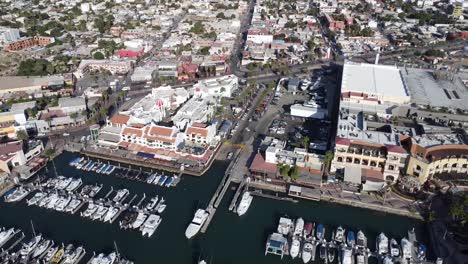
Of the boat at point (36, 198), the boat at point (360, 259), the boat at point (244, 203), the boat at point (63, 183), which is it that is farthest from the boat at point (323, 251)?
the boat at point (36, 198)

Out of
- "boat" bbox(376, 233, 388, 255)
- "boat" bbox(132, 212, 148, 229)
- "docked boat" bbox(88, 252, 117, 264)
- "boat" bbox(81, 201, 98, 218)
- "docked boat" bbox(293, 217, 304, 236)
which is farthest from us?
"boat" bbox(81, 201, 98, 218)

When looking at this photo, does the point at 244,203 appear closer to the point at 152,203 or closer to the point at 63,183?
the point at 152,203

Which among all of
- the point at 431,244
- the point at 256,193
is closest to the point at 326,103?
the point at 256,193

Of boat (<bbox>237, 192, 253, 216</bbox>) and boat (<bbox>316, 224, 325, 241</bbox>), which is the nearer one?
boat (<bbox>316, 224, 325, 241</bbox>)

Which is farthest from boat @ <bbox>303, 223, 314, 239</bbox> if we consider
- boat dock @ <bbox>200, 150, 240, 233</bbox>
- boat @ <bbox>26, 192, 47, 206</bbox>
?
boat @ <bbox>26, 192, 47, 206</bbox>

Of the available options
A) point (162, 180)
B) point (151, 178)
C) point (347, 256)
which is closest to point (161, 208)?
point (162, 180)

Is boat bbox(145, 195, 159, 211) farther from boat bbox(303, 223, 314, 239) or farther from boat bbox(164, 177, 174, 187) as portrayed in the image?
boat bbox(303, 223, 314, 239)

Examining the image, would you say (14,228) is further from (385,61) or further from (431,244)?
(385,61)

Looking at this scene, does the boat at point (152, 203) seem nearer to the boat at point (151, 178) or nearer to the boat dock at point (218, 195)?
the boat at point (151, 178)
